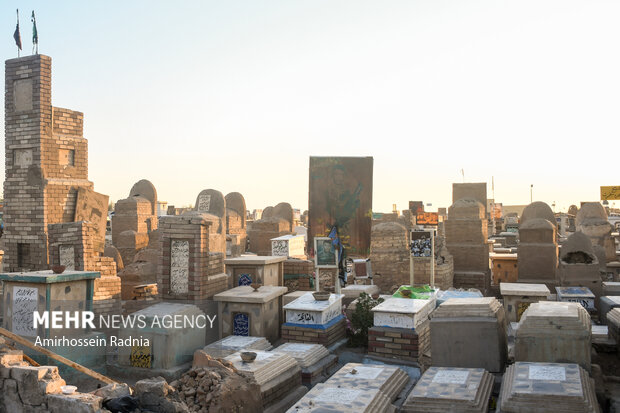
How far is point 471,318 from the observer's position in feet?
24.5

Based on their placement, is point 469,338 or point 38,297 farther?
point 38,297

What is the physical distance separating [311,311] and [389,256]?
21.8ft

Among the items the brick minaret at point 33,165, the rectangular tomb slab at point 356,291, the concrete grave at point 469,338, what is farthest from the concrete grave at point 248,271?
the concrete grave at point 469,338

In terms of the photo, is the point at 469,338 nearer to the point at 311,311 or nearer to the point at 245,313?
the point at 311,311

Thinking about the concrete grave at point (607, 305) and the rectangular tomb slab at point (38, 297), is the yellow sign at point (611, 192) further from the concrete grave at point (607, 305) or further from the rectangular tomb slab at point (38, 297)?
the rectangular tomb slab at point (38, 297)

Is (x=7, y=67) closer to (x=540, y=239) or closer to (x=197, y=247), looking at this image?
(x=197, y=247)

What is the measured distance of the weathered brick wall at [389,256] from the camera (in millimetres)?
15250

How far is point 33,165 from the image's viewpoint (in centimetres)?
1056

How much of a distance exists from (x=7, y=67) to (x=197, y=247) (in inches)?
242

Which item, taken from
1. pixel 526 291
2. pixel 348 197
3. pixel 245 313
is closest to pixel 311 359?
pixel 245 313

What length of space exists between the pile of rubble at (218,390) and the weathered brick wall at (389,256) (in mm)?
9445

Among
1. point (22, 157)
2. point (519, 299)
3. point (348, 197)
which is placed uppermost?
point (22, 157)

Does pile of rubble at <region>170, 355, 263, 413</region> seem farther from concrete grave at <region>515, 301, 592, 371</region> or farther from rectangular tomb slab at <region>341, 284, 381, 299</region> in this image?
rectangular tomb slab at <region>341, 284, 381, 299</region>

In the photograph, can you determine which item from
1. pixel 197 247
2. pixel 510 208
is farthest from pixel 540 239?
pixel 510 208
